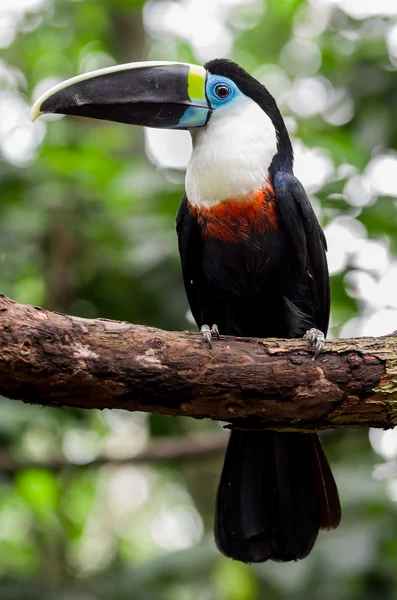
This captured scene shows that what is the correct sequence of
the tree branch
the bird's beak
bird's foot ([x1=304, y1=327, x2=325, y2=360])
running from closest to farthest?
the tree branch
bird's foot ([x1=304, y1=327, x2=325, y2=360])
the bird's beak

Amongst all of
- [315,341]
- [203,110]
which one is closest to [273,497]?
[315,341]

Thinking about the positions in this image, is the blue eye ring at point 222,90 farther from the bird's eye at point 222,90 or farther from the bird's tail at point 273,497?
the bird's tail at point 273,497

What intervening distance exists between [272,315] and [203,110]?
3.41ft

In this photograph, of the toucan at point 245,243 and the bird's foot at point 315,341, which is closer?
the bird's foot at point 315,341

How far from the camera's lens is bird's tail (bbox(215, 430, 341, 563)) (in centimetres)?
366

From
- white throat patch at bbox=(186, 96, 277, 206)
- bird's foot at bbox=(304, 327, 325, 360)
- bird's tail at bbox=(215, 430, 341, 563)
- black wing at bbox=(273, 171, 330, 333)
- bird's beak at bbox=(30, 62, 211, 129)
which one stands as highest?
bird's beak at bbox=(30, 62, 211, 129)

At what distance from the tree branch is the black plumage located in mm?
820

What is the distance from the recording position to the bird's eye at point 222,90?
3959 mm

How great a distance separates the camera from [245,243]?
3691 millimetres

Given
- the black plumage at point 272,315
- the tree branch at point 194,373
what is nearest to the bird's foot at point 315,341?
the tree branch at point 194,373

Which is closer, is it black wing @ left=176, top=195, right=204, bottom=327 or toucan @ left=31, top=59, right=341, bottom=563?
toucan @ left=31, top=59, right=341, bottom=563

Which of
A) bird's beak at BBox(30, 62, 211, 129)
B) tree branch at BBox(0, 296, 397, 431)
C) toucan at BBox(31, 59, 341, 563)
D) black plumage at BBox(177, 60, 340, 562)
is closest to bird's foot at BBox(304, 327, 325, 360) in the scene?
tree branch at BBox(0, 296, 397, 431)

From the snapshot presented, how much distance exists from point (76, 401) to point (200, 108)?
1854mm

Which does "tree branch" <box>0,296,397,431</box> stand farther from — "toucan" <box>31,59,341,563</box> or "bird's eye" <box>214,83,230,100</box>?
"bird's eye" <box>214,83,230,100</box>
